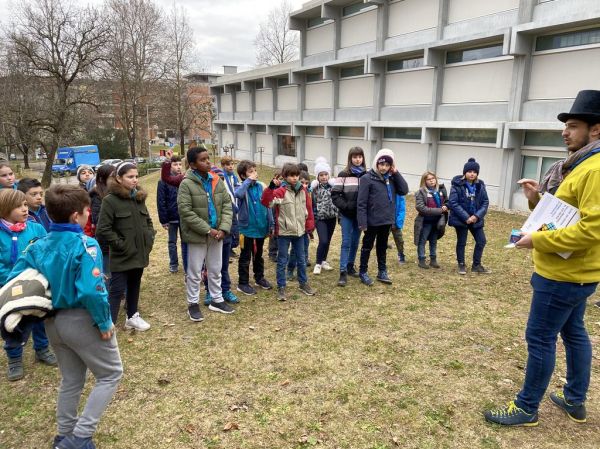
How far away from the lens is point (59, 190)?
264 centimetres

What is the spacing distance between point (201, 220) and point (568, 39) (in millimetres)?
13431

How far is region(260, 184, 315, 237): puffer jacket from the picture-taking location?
18.7 ft

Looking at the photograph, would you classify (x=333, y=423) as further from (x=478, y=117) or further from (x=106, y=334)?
(x=478, y=117)

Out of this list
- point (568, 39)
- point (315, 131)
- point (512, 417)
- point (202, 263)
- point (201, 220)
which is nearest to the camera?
point (512, 417)

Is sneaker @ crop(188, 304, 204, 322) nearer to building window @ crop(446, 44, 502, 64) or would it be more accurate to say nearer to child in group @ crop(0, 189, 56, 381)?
child in group @ crop(0, 189, 56, 381)

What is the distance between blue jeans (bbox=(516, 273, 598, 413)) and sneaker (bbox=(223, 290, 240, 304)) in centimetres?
365

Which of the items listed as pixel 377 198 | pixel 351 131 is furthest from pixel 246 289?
pixel 351 131

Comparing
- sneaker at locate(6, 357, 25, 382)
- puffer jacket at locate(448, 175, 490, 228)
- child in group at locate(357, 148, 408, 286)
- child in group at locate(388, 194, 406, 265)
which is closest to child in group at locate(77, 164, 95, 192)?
sneaker at locate(6, 357, 25, 382)

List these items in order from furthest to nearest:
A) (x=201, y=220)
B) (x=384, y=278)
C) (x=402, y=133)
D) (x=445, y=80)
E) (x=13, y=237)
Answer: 1. (x=402, y=133)
2. (x=445, y=80)
3. (x=384, y=278)
4. (x=201, y=220)
5. (x=13, y=237)

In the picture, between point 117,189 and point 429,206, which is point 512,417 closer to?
point 117,189

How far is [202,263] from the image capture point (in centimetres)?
515

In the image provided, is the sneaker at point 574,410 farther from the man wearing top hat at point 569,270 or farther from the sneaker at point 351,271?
the sneaker at point 351,271

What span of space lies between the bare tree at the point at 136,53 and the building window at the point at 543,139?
33.1 m

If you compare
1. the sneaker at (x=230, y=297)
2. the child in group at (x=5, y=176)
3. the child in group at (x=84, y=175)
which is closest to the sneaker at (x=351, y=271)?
the sneaker at (x=230, y=297)
